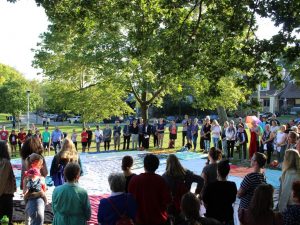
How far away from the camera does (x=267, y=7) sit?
30.7 feet

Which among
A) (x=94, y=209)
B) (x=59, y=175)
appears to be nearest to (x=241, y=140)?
(x=94, y=209)

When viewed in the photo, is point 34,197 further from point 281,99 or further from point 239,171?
point 281,99

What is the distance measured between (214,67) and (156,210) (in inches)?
271

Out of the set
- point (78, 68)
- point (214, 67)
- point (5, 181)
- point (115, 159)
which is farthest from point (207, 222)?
point (78, 68)

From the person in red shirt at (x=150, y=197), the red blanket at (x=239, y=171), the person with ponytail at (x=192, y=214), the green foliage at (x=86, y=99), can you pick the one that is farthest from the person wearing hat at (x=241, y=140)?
the person with ponytail at (x=192, y=214)

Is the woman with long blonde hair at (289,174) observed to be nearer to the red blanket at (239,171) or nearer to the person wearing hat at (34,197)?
the person wearing hat at (34,197)

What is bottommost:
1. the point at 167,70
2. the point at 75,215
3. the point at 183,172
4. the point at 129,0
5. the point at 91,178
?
the point at 91,178

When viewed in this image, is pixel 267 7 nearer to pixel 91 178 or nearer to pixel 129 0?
pixel 129 0

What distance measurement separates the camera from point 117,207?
15.1 feet

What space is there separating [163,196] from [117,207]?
685mm

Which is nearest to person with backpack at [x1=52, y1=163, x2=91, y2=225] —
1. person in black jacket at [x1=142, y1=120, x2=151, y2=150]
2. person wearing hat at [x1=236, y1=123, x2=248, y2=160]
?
person wearing hat at [x1=236, y1=123, x2=248, y2=160]

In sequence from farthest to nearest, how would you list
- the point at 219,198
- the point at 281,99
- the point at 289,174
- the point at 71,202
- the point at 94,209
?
1. the point at 281,99
2. the point at 94,209
3. the point at 289,174
4. the point at 219,198
5. the point at 71,202

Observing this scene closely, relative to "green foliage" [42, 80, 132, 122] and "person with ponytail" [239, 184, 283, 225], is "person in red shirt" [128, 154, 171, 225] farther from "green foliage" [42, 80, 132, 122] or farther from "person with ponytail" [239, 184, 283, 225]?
"green foliage" [42, 80, 132, 122]

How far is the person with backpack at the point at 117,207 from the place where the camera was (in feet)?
15.1
